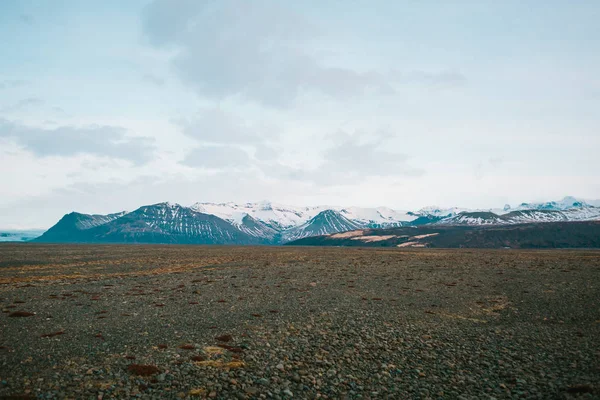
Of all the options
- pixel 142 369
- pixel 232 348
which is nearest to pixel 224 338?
pixel 232 348

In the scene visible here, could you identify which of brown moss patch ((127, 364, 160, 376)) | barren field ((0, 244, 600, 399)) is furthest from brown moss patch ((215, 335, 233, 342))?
brown moss patch ((127, 364, 160, 376))

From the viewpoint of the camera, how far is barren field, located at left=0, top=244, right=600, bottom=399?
1270 centimetres

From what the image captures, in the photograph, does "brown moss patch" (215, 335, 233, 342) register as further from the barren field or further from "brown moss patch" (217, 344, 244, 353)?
"brown moss patch" (217, 344, 244, 353)

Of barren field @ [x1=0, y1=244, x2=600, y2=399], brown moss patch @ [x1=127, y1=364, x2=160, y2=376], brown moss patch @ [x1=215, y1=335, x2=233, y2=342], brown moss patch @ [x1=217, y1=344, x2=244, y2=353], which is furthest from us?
brown moss patch @ [x1=215, y1=335, x2=233, y2=342]

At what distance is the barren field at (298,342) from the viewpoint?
12.7 m

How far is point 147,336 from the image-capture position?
727 inches

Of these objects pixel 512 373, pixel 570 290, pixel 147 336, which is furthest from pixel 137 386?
pixel 570 290

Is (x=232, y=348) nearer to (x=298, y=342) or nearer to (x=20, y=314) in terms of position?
(x=298, y=342)

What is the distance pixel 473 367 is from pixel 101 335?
738 inches

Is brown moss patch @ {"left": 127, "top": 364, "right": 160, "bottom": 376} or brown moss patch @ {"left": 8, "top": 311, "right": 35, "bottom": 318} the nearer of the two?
brown moss patch @ {"left": 127, "top": 364, "right": 160, "bottom": 376}

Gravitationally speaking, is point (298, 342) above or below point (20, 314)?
below

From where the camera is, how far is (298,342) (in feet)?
59.1

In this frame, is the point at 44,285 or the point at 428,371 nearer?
the point at 428,371

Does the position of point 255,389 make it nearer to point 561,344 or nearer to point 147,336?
point 147,336
